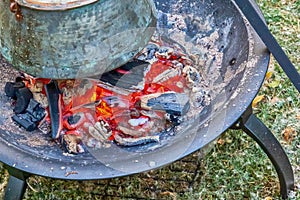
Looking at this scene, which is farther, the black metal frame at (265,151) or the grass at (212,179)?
the grass at (212,179)

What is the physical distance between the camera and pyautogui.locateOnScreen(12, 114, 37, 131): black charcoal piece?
2.16 m

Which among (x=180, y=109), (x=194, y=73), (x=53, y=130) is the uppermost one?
(x=194, y=73)

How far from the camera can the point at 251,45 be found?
211 cm

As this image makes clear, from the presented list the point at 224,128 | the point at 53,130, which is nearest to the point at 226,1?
the point at 224,128

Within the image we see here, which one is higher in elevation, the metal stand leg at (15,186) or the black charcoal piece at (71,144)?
the black charcoal piece at (71,144)

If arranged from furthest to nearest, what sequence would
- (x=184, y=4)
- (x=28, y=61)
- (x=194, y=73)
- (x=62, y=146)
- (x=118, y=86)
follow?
1. (x=184, y=4)
2. (x=194, y=73)
3. (x=118, y=86)
4. (x=62, y=146)
5. (x=28, y=61)

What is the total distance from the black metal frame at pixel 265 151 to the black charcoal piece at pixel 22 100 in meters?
0.40

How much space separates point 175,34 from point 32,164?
112 centimetres

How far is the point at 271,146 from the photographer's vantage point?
219 cm

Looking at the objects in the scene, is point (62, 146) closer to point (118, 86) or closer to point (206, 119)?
point (118, 86)

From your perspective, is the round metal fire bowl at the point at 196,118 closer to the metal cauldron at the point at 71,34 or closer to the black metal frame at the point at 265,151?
the black metal frame at the point at 265,151

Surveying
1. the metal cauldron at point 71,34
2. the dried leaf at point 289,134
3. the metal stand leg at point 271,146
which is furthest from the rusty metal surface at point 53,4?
the dried leaf at point 289,134

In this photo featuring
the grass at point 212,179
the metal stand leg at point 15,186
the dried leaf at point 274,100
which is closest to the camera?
the metal stand leg at point 15,186

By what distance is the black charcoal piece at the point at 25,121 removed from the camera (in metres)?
2.16
